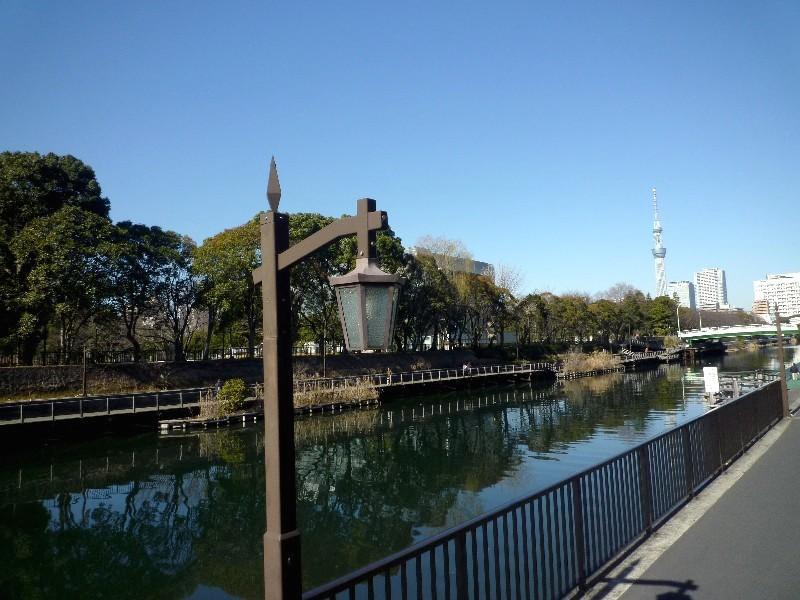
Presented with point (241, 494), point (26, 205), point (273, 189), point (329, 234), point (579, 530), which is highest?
point (26, 205)

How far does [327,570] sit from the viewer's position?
30.5 feet

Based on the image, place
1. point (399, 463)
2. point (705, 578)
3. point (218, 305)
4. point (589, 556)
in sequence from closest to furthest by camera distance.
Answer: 1. point (705, 578)
2. point (589, 556)
3. point (399, 463)
4. point (218, 305)

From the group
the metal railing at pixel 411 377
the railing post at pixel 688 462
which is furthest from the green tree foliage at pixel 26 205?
the railing post at pixel 688 462

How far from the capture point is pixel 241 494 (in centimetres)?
1427

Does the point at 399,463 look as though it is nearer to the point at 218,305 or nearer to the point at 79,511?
the point at 79,511

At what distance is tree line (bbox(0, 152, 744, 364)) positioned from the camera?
23.5 metres

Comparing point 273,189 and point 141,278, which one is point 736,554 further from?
point 141,278

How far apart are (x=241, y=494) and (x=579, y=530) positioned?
1136cm

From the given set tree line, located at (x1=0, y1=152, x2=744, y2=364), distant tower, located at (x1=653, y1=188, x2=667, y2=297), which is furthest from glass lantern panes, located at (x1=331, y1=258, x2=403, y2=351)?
distant tower, located at (x1=653, y1=188, x2=667, y2=297)

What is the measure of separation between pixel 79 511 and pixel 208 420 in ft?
35.2

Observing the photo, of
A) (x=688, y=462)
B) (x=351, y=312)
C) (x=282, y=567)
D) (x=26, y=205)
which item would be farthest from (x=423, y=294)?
(x=282, y=567)

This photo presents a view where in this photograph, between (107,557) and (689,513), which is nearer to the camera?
(689,513)

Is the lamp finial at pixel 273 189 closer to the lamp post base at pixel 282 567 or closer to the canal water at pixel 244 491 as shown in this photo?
the lamp post base at pixel 282 567

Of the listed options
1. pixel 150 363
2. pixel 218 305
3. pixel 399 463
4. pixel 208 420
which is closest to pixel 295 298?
pixel 218 305
